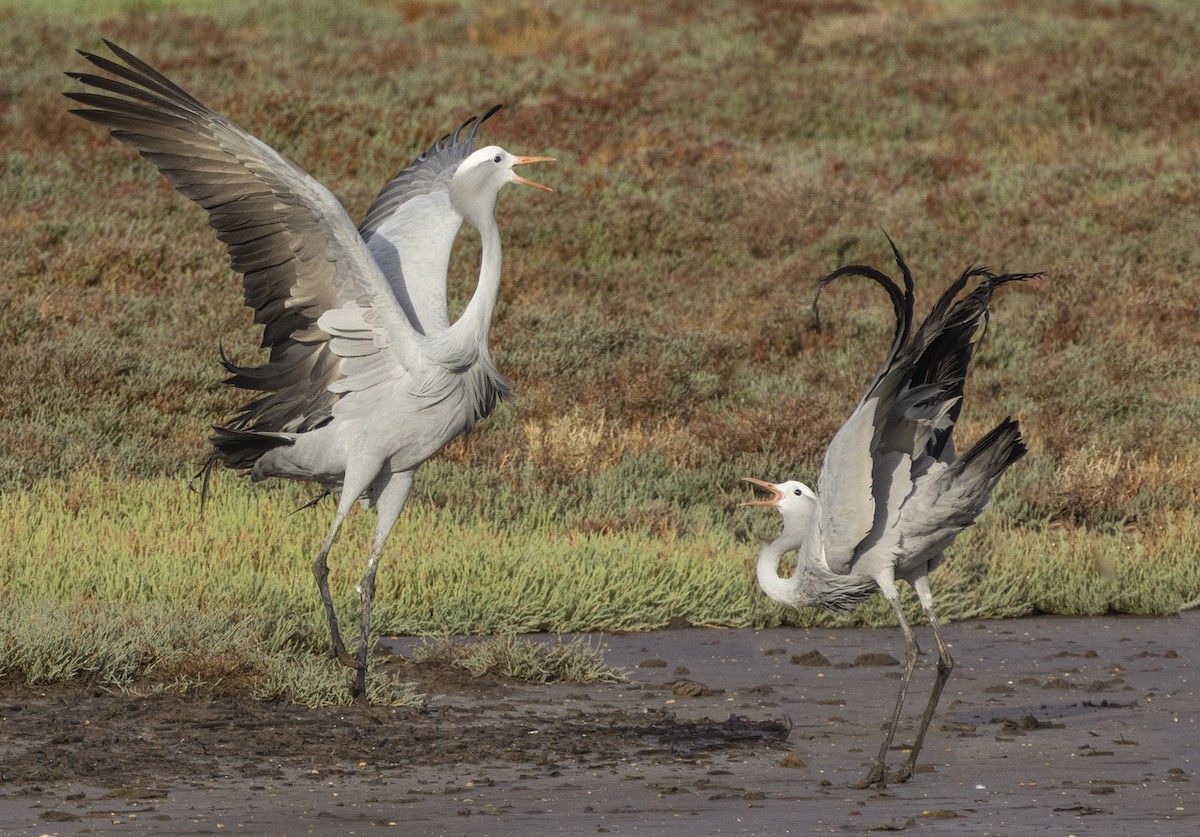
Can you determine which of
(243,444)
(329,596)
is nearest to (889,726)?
(329,596)

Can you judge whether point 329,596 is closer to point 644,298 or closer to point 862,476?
point 862,476

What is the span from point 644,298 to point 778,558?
32.1ft

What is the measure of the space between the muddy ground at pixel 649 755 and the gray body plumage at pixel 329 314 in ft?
2.72

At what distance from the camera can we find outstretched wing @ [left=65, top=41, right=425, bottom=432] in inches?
266

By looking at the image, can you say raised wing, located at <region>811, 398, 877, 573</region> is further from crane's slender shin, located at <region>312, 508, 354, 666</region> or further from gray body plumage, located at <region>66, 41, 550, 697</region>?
crane's slender shin, located at <region>312, 508, 354, 666</region>

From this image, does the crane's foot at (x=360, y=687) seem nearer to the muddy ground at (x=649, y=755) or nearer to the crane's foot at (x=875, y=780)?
the muddy ground at (x=649, y=755)

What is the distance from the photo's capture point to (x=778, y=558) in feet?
23.5

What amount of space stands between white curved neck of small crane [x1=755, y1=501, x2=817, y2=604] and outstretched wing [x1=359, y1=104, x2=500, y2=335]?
1.83 metres

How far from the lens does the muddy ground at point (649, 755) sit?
5.30 meters

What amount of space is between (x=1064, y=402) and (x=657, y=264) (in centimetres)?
543

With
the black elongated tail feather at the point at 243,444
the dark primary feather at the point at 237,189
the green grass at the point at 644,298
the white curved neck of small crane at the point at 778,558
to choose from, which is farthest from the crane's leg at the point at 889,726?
the black elongated tail feather at the point at 243,444

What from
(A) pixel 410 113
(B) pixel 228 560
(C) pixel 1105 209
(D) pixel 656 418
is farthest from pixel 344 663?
(A) pixel 410 113

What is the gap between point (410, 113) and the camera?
72.8 feet

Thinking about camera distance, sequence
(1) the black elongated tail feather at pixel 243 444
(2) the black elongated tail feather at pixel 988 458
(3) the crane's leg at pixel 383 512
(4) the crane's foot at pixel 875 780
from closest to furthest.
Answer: (4) the crane's foot at pixel 875 780 → (2) the black elongated tail feather at pixel 988 458 → (3) the crane's leg at pixel 383 512 → (1) the black elongated tail feather at pixel 243 444
